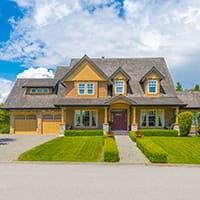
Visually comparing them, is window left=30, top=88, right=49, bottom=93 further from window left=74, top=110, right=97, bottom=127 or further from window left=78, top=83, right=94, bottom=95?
window left=74, top=110, right=97, bottom=127

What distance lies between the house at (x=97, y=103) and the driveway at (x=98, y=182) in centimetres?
2018

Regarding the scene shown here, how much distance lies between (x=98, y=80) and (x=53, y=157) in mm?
19636

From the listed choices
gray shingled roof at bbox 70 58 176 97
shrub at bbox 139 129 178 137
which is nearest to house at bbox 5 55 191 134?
gray shingled roof at bbox 70 58 176 97

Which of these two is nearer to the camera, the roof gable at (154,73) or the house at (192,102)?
the roof gable at (154,73)

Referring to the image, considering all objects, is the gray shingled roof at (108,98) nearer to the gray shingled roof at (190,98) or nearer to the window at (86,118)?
the window at (86,118)

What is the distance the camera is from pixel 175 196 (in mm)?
7949

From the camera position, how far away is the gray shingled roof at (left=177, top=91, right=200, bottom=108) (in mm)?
35719

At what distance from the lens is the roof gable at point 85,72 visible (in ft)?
114

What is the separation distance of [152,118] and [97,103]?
6600 millimetres

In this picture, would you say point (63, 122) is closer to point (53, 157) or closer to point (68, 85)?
point (68, 85)

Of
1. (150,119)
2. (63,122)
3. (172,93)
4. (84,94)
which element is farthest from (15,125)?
(172,93)

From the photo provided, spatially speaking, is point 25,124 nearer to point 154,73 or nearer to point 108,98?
point 108,98

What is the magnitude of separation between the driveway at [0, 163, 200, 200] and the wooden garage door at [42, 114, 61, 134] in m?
22.9

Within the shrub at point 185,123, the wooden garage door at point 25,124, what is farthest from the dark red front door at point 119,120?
the wooden garage door at point 25,124
